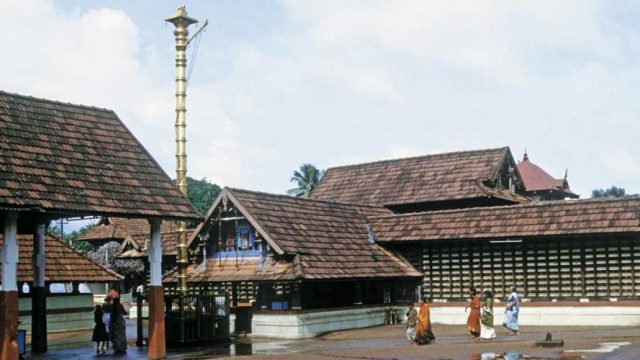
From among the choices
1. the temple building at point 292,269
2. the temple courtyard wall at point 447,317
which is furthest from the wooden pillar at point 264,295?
the temple courtyard wall at point 447,317

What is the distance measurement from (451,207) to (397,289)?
27.1ft

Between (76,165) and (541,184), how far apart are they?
49902mm

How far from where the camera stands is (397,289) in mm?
34688

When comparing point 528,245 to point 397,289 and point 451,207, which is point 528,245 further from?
point 451,207

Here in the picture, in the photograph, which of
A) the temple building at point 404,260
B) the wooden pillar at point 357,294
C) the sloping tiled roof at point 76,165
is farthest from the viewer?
the wooden pillar at point 357,294

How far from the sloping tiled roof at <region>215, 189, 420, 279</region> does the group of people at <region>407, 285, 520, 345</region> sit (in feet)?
14.2

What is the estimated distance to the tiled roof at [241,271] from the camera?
96.8 feet

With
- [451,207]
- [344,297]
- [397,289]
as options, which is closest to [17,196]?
[344,297]

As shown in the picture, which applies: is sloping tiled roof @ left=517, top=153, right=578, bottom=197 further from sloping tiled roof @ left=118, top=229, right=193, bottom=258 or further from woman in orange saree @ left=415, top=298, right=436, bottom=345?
woman in orange saree @ left=415, top=298, right=436, bottom=345

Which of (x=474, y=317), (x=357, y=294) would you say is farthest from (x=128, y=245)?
(x=474, y=317)

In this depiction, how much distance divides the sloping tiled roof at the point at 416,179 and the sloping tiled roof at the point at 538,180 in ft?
74.5

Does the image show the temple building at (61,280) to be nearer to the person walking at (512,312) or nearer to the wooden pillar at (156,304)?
the wooden pillar at (156,304)

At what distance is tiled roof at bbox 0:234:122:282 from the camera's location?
31.5 meters

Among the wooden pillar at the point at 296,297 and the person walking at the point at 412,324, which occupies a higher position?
the wooden pillar at the point at 296,297
